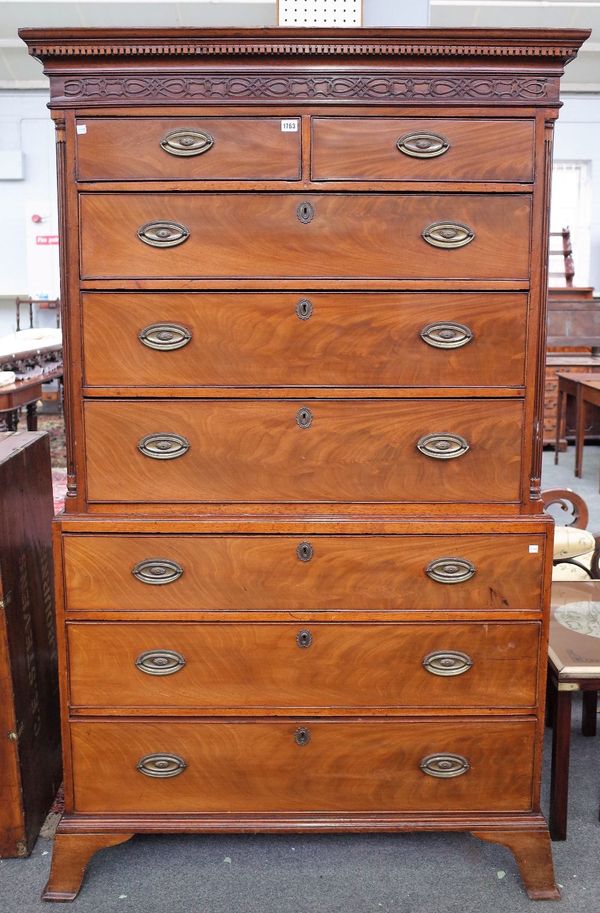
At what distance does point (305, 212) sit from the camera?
1892 mm

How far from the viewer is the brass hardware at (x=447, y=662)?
6.66 ft

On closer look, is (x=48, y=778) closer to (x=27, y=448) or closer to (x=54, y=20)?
(x=27, y=448)

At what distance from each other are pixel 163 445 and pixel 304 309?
0.47 m

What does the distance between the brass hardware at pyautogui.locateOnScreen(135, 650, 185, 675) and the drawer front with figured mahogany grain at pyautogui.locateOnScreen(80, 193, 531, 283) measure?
92 centimetres

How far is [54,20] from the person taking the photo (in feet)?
25.7

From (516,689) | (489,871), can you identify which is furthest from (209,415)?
(489,871)

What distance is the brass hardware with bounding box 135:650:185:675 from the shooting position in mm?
2021

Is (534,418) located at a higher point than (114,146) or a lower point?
lower

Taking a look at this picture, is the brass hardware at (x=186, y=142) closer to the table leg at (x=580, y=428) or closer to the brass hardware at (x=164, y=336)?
the brass hardware at (x=164, y=336)

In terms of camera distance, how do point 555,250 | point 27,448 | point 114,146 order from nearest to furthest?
point 114,146
point 27,448
point 555,250

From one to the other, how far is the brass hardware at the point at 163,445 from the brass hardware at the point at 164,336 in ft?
0.68

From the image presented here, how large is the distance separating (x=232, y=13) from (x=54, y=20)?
5.70ft

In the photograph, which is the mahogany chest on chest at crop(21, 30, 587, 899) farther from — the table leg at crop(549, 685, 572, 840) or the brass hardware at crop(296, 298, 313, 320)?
the table leg at crop(549, 685, 572, 840)

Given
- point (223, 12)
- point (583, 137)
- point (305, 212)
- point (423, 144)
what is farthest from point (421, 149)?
point (583, 137)
